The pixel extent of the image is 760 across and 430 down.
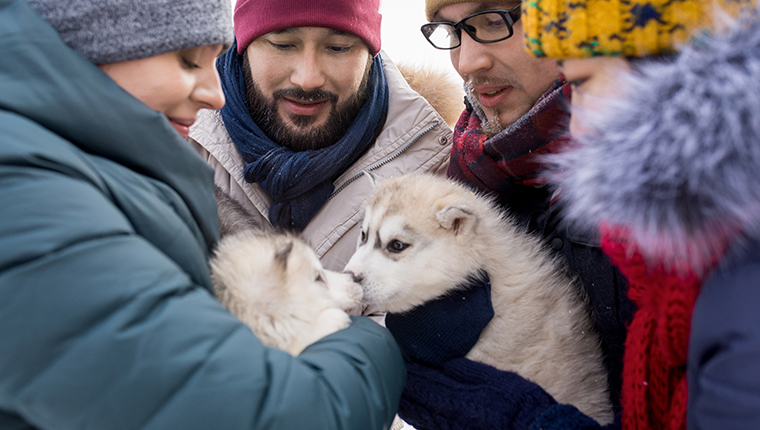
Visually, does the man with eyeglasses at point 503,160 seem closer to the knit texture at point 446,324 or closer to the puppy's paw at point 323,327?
the knit texture at point 446,324

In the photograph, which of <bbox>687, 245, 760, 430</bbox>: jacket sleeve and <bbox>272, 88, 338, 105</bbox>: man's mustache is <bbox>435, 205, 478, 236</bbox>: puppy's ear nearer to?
<bbox>687, 245, 760, 430</bbox>: jacket sleeve

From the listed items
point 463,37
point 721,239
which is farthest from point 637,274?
point 463,37

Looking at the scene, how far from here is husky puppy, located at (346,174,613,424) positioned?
2.00 m

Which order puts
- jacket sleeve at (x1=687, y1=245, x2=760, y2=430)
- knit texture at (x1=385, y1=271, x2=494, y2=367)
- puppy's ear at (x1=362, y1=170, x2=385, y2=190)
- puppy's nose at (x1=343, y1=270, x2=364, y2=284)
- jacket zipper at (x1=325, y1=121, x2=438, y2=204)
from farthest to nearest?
jacket zipper at (x1=325, y1=121, x2=438, y2=204)
puppy's ear at (x1=362, y1=170, x2=385, y2=190)
puppy's nose at (x1=343, y1=270, x2=364, y2=284)
knit texture at (x1=385, y1=271, x2=494, y2=367)
jacket sleeve at (x1=687, y1=245, x2=760, y2=430)

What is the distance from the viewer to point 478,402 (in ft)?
5.74

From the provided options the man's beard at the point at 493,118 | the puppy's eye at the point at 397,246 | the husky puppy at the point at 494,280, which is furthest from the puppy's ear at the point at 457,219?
the man's beard at the point at 493,118

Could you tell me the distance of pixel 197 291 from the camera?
1.13 m

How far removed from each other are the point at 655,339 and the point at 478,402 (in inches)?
27.7

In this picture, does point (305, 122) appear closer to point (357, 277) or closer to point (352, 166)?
point (352, 166)

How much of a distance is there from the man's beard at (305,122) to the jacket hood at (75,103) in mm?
1845

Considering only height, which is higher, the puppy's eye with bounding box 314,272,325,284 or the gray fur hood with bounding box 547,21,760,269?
the gray fur hood with bounding box 547,21,760,269

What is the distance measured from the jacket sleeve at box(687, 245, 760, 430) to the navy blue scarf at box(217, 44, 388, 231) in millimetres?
2319

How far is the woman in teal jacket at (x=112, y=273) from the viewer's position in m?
0.92

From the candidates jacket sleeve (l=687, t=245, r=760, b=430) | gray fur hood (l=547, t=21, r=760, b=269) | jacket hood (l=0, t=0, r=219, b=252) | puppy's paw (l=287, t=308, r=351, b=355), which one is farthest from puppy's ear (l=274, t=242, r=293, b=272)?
jacket sleeve (l=687, t=245, r=760, b=430)
